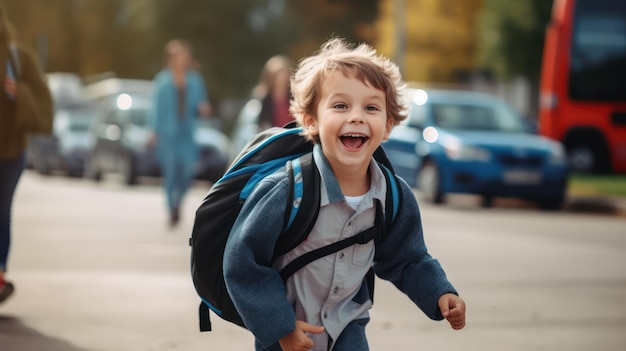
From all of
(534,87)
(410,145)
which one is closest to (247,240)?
(410,145)

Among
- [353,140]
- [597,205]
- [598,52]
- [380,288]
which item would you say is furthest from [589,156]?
[353,140]

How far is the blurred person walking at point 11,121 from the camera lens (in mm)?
7344

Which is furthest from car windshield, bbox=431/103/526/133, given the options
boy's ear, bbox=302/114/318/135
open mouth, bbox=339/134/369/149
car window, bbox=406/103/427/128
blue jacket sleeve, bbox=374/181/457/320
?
open mouth, bbox=339/134/369/149

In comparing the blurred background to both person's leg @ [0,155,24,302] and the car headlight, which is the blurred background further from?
person's leg @ [0,155,24,302]

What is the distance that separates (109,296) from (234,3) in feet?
166

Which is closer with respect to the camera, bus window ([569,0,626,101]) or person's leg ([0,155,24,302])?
person's leg ([0,155,24,302])

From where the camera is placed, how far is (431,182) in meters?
17.3

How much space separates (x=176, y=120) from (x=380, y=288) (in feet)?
15.6

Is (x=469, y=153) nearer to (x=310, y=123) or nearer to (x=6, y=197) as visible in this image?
(x=6, y=197)

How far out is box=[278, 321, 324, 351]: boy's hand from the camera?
145 inches

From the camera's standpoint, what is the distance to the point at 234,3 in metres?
57.9

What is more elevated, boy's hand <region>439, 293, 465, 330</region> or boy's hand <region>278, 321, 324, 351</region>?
boy's hand <region>439, 293, 465, 330</region>

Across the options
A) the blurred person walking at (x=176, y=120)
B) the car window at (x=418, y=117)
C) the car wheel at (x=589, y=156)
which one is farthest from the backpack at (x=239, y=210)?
the car wheel at (x=589, y=156)

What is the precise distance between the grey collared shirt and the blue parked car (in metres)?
13.1
